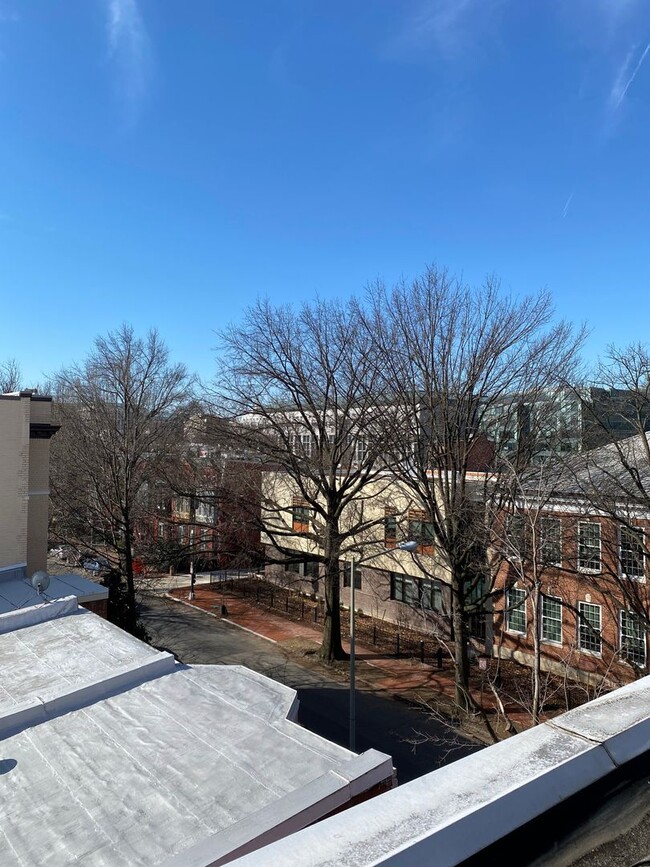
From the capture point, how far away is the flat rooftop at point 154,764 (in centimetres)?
540

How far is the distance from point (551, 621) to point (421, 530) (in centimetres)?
573

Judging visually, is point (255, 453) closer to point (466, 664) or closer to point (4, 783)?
point (466, 664)

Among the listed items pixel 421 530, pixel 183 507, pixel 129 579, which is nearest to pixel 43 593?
pixel 129 579

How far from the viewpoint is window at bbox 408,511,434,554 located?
68.4ft

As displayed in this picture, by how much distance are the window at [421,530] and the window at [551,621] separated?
188 inches

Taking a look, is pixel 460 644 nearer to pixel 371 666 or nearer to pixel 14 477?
pixel 371 666

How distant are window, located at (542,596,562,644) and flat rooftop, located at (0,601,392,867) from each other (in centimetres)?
1505

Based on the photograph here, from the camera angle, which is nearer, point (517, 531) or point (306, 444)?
point (517, 531)

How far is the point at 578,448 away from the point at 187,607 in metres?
21.4

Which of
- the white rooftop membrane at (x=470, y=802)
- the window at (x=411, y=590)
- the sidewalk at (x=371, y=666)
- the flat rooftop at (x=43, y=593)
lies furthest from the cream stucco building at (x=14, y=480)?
the white rooftop membrane at (x=470, y=802)

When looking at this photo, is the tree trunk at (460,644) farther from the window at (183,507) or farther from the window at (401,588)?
the window at (183,507)

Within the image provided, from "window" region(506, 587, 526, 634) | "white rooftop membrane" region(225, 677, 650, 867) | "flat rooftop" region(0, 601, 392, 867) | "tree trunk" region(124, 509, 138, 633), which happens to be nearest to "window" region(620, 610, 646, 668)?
"window" region(506, 587, 526, 634)

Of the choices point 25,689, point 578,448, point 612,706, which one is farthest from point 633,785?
point 578,448

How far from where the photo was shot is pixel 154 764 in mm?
6824
